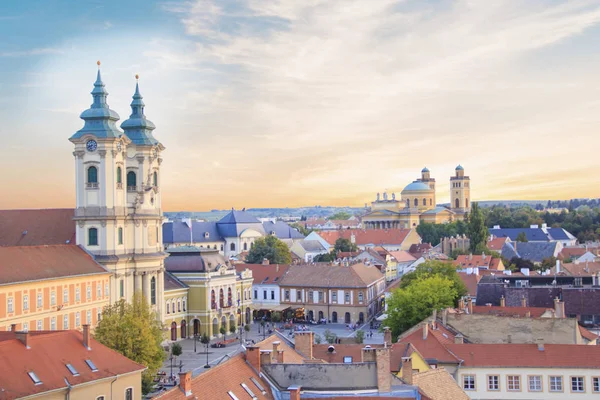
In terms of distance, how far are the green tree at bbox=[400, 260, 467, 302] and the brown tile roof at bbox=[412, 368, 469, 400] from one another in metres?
31.5

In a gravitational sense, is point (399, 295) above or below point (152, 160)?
below

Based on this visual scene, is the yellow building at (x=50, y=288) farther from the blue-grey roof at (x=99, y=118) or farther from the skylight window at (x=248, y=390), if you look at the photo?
the skylight window at (x=248, y=390)

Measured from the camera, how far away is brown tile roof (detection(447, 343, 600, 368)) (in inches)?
1587

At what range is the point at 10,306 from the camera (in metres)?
54.2

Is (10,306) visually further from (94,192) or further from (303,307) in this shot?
(303,307)

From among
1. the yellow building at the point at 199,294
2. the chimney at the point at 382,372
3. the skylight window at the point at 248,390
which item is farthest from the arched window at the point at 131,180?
the chimney at the point at 382,372

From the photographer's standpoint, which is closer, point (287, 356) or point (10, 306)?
point (287, 356)

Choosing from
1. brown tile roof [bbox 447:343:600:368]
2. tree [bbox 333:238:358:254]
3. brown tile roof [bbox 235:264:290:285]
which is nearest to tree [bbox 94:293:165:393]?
brown tile roof [bbox 447:343:600:368]

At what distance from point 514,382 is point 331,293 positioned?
4572 cm

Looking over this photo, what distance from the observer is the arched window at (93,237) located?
67125mm

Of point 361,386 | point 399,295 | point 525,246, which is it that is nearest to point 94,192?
point 399,295

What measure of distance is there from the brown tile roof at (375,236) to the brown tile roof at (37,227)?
8624 cm

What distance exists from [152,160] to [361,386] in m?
49.9

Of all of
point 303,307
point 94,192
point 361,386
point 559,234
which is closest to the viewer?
point 361,386
